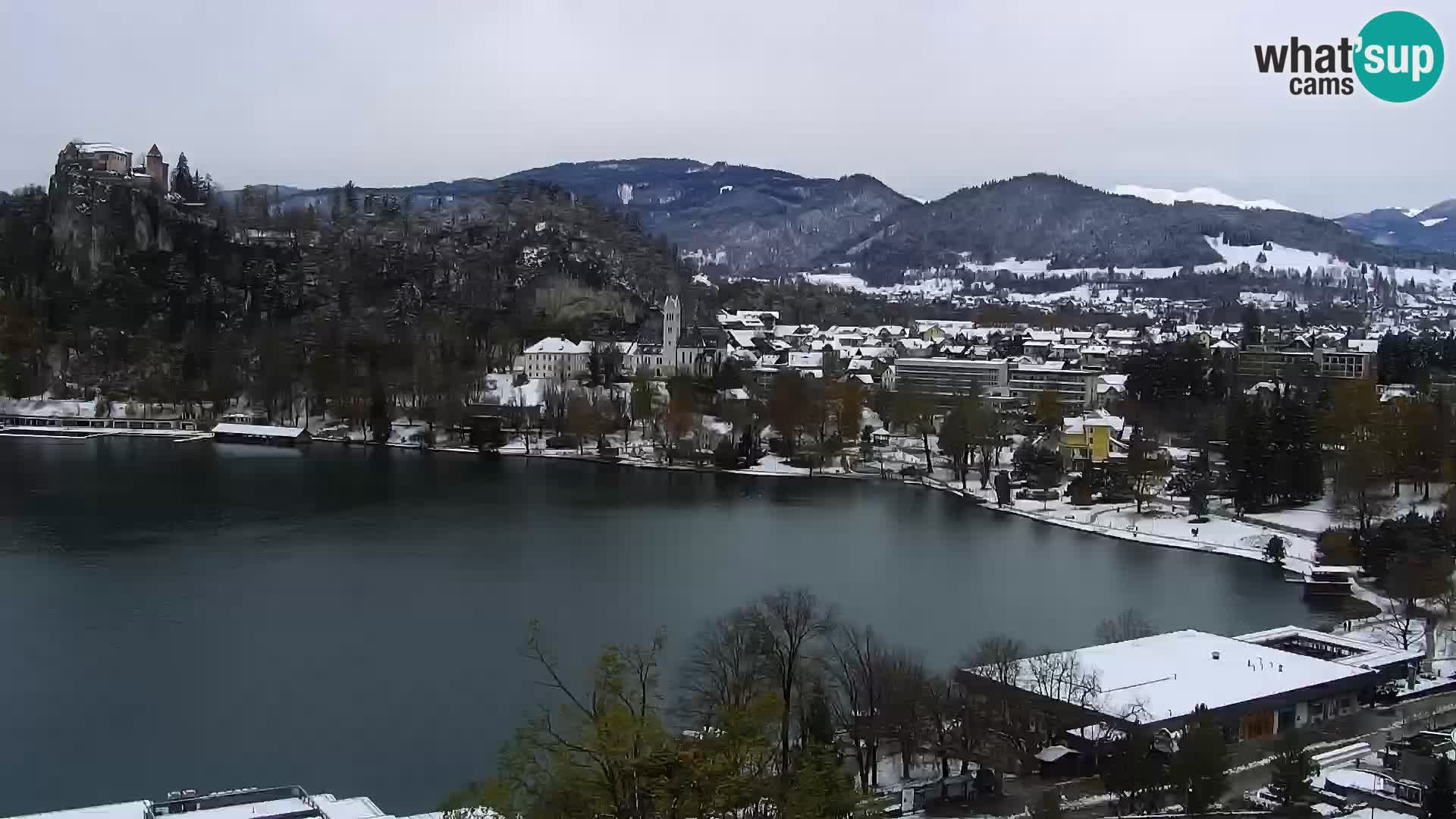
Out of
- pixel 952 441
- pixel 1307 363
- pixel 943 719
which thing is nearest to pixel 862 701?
pixel 943 719

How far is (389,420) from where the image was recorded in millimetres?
22562

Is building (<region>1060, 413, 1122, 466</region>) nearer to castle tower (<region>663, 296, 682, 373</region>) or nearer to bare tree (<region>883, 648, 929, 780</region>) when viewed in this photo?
castle tower (<region>663, 296, 682, 373</region>)

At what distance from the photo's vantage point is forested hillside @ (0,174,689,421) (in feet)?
82.5

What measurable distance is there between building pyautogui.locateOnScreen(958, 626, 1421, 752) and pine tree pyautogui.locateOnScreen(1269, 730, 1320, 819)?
78 centimetres

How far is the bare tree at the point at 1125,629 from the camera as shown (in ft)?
30.3

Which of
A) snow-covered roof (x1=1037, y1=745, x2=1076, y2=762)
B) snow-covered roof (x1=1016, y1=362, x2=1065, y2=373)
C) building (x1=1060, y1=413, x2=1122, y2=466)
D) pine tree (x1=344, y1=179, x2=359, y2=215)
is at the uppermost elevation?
Result: pine tree (x1=344, y1=179, x2=359, y2=215)

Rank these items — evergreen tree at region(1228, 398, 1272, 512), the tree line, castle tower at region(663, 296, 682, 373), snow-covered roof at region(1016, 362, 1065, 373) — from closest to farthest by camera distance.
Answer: the tree line → evergreen tree at region(1228, 398, 1272, 512) → snow-covered roof at region(1016, 362, 1065, 373) → castle tower at region(663, 296, 682, 373)

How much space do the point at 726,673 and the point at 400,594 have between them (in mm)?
4661

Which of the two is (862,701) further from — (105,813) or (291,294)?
(291,294)

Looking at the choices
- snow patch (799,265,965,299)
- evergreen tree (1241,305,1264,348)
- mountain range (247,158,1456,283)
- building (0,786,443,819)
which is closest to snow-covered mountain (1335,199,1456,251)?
mountain range (247,158,1456,283)

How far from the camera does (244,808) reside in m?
6.21

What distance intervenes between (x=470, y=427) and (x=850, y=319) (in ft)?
68.6

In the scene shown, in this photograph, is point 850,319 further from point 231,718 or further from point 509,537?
point 231,718

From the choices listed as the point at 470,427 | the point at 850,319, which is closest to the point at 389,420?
the point at 470,427
